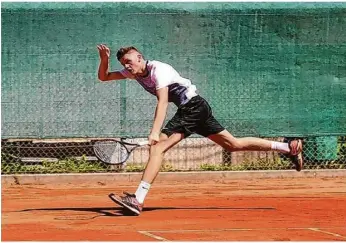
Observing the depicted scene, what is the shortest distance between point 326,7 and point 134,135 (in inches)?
107

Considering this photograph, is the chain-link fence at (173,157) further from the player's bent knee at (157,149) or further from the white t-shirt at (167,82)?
the player's bent knee at (157,149)

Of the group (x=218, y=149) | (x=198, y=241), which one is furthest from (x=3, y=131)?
(x=198, y=241)

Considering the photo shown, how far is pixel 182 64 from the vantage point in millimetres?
12195

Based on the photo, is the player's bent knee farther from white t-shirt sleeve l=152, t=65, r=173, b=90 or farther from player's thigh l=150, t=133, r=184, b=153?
white t-shirt sleeve l=152, t=65, r=173, b=90

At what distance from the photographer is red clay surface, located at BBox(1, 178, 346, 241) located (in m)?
7.46

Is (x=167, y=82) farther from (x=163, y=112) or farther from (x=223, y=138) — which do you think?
(x=223, y=138)

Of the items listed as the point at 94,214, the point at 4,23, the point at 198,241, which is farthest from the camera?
the point at 4,23

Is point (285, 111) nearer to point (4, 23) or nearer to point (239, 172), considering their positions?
point (239, 172)

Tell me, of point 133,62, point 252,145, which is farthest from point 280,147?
point 133,62

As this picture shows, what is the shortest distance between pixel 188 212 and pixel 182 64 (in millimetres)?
3597

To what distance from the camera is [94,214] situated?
8719mm

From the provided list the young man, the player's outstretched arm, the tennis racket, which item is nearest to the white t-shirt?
the young man

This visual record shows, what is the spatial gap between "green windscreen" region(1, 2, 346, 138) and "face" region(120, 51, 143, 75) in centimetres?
335

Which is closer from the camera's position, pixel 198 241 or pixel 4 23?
pixel 198 241
